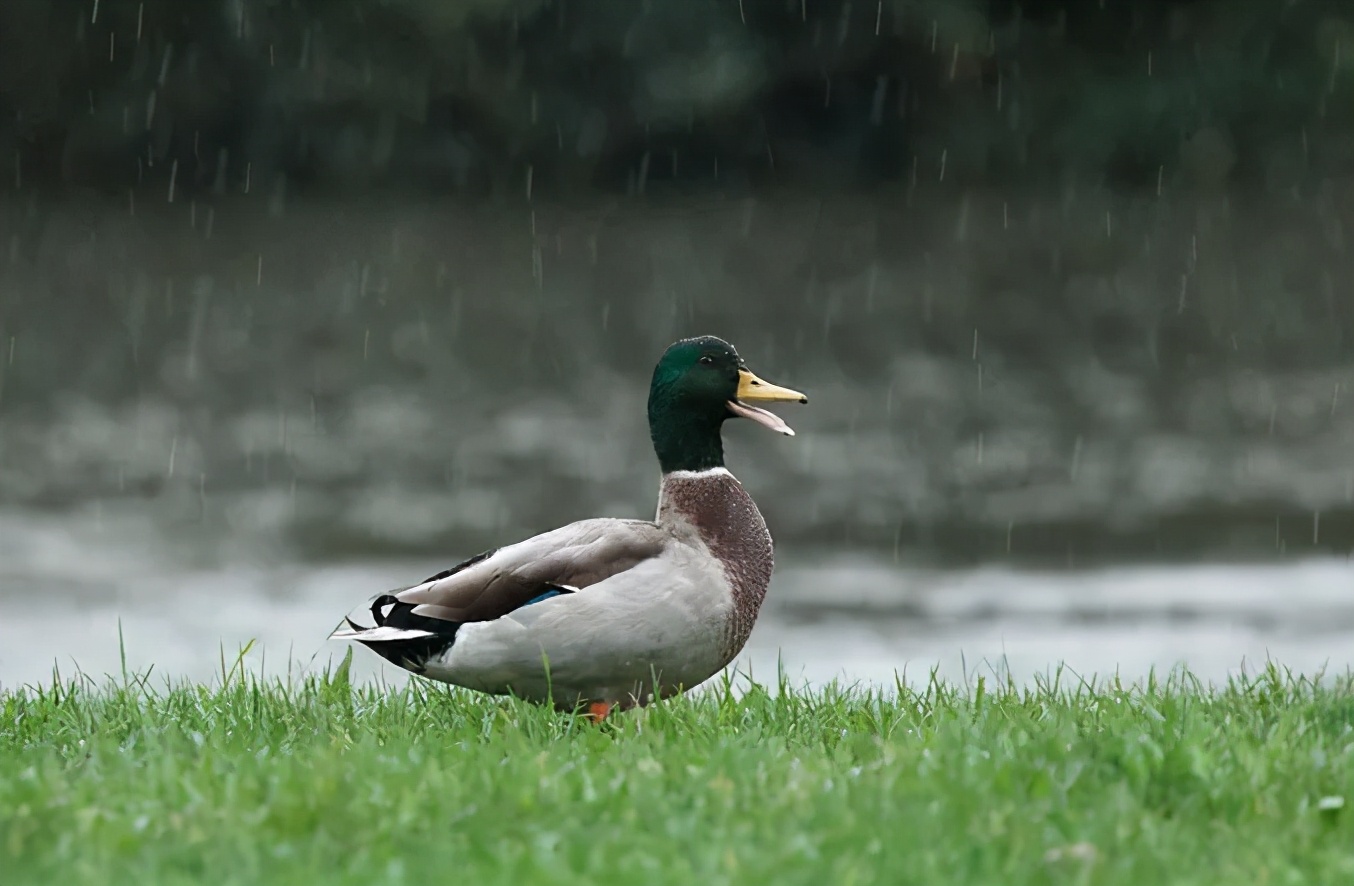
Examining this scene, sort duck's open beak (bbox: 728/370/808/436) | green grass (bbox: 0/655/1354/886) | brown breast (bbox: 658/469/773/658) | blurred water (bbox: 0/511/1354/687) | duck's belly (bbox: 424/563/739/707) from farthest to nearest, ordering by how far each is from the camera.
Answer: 1. blurred water (bbox: 0/511/1354/687)
2. duck's open beak (bbox: 728/370/808/436)
3. brown breast (bbox: 658/469/773/658)
4. duck's belly (bbox: 424/563/739/707)
5. green grass (bbox: 0/655/1354/886)

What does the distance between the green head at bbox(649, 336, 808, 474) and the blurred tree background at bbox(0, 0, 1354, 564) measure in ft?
20.6

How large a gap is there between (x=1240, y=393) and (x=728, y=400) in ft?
39.4

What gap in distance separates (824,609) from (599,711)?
4.79 m

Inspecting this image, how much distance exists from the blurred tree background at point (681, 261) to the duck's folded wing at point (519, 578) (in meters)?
6.58

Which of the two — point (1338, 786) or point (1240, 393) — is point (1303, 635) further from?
point (1240, 393)

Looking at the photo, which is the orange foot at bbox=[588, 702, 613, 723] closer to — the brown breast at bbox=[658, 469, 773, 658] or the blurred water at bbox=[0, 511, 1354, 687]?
the brown breast at bbox=[658, 469, 773, 658]

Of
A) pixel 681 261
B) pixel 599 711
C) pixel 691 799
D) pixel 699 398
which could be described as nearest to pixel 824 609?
pixel 699 398

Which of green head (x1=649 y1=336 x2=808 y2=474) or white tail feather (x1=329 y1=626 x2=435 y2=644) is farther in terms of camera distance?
green head (x1=649 y1=336 x2=808 y2=474)

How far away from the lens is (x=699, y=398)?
18.2 ft

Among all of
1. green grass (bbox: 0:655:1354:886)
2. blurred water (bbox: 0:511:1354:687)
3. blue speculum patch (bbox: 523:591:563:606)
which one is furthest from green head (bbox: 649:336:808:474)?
blurred water (bbox: 0:511:1354:687)

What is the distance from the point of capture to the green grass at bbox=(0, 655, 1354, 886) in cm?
354

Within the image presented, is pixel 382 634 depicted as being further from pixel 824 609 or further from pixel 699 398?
pixel 824 609

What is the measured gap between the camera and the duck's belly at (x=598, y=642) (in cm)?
498

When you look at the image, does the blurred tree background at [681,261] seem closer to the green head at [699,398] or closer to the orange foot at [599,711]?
the green head at [699,398]
